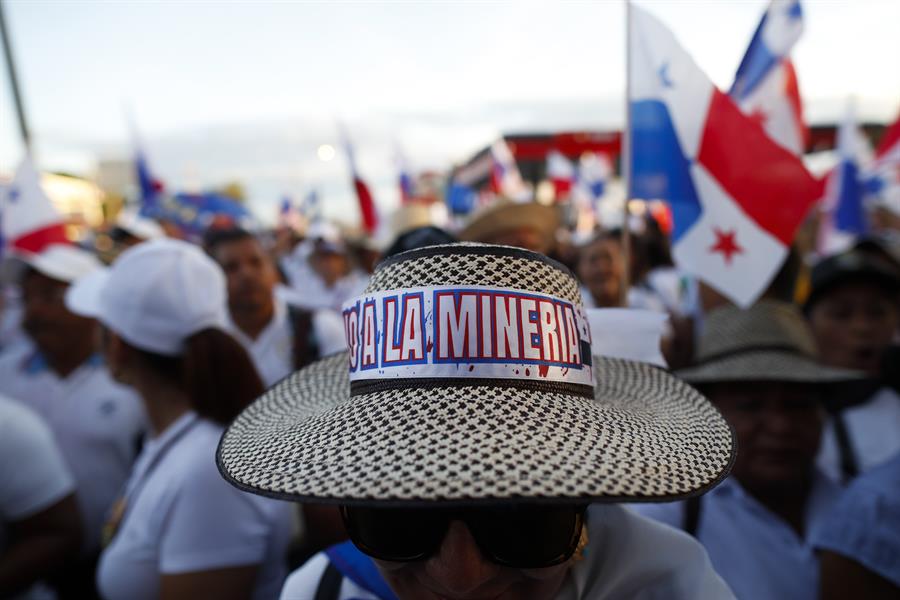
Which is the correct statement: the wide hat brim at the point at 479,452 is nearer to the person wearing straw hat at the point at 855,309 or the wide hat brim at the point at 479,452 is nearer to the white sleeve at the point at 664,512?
the white sleeve at the point at 664,512

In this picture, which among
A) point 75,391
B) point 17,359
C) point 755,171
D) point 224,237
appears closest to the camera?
point 755,171

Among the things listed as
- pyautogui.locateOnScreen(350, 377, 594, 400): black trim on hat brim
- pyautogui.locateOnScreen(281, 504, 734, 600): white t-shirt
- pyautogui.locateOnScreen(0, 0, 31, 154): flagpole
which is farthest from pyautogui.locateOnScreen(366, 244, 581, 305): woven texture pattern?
pyautogui.locateOnScreen(0, 0, 31, 154): flagpole

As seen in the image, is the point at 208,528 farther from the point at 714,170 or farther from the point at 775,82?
the point at 775,82

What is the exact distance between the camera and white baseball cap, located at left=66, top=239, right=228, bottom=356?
198cm

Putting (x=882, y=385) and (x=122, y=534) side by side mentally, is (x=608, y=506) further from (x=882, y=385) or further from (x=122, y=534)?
(x=882, y=385)

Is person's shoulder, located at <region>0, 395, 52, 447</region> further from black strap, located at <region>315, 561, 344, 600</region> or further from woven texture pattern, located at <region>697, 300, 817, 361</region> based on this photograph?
woven texture pattern, located at <region>697, 300, 817, 361</region>

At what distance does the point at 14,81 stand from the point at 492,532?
7.79m

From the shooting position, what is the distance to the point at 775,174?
210cm

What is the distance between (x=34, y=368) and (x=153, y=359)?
1.85 m

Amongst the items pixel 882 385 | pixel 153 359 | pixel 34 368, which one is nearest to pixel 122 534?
pixel 153 359

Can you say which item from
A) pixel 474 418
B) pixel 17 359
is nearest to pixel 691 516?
pixel 474 418

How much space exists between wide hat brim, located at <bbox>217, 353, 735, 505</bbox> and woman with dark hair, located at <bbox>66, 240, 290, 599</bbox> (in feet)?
2.70

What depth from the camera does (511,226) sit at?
3564 mm

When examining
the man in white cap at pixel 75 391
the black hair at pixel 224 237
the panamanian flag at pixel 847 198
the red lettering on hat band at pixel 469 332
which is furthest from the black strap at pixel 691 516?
the panamanian flag at pixel 847 198
